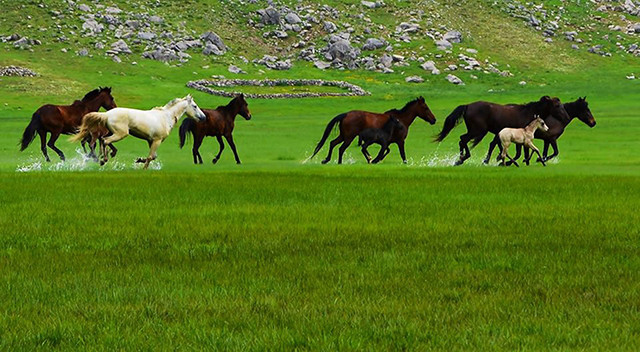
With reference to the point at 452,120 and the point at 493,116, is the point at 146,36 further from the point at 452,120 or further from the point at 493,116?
the point at 493,116

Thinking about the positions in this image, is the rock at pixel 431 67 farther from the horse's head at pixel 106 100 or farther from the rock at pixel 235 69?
the horse's head at pixel 106 100

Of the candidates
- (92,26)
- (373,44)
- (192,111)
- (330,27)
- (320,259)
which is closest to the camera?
(320,259)

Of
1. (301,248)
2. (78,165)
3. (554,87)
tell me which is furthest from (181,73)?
(301,248)

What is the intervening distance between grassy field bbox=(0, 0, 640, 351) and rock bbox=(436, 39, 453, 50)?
98.1 meters

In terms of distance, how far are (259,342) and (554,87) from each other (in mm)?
90073

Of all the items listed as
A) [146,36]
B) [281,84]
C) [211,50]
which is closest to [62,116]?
[281,84]

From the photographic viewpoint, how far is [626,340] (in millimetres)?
5648

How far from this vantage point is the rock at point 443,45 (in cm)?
11969

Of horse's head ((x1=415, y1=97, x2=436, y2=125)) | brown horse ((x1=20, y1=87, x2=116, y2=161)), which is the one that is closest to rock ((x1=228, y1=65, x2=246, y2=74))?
horse's head ((x1=415, y1=97, x2=436, y2=125))

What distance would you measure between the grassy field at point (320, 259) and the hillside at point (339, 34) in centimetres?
8531

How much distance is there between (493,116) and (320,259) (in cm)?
1945

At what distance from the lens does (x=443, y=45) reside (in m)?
120

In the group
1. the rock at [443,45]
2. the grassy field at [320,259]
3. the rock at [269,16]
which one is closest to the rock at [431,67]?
the rock at [443,45]

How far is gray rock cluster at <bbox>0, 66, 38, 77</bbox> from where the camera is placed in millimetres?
82113
